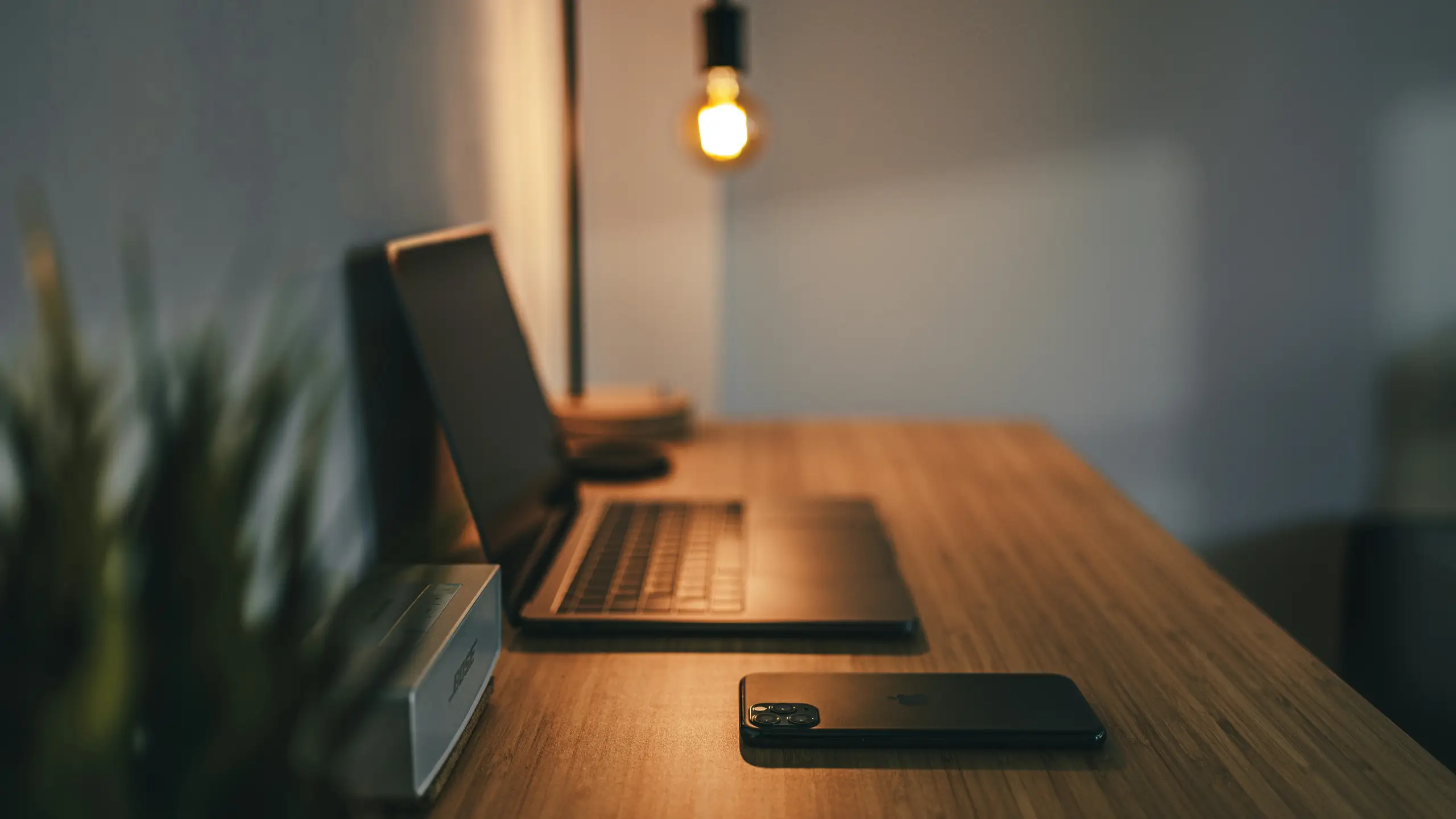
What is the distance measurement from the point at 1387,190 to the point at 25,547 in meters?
2.43

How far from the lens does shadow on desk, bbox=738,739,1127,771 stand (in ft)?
2.25

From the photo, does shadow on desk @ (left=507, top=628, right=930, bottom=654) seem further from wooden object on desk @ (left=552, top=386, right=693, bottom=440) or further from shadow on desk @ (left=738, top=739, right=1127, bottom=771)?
wooden object on desk @ (left=552, top=386, right=693, bottom=440)

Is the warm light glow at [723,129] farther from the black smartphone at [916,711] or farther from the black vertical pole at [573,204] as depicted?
the black smartphone at [916,711]

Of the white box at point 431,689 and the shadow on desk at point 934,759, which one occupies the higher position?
the white box at point 431,689

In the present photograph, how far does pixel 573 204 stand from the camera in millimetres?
1645

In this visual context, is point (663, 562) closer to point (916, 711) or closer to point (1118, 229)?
point (916, 711)

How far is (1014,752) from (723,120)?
1018mm

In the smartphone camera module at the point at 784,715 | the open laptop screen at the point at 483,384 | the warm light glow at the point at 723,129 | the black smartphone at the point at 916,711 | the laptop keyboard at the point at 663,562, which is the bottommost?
the black smartphone at the point at 916,711

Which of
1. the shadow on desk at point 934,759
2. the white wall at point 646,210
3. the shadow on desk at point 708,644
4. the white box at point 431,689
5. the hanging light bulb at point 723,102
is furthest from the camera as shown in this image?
the white wall at point 646,210

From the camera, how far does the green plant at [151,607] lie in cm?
26

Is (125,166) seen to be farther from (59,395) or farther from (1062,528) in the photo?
(1062,528)

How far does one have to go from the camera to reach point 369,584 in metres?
0.32

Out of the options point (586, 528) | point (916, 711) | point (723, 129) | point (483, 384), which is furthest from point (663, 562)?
point (723, 129)

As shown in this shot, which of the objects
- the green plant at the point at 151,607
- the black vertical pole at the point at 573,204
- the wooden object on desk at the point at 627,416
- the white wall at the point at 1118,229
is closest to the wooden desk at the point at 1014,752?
the green plant at the point at 151,607
